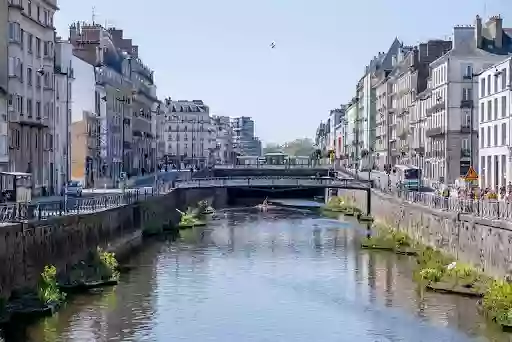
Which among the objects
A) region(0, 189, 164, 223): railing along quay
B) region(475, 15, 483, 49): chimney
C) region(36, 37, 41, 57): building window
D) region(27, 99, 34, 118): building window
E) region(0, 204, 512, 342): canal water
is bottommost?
region(0, 204, 512, 342): canal water

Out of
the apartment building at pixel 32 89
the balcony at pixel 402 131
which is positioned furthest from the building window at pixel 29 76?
the balcony at pixel 402 131

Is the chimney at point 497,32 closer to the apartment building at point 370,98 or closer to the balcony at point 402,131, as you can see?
the balcony at point 402,131

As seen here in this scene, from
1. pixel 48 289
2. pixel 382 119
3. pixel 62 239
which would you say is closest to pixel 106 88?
pixel 382 119

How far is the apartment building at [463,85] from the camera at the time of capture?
95.8m

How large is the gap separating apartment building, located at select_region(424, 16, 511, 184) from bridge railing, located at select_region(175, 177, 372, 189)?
8827mm

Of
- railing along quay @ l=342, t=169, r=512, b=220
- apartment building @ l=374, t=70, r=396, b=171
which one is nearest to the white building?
railing along quay @ l=342, t=169, r=512, b=220

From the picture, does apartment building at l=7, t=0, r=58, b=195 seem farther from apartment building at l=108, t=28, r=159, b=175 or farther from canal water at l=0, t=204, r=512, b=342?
apartment building at l=108, t=28, r=159, b=175

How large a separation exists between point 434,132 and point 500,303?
67.2m

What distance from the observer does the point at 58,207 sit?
50906mm

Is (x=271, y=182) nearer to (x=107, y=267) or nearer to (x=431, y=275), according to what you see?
(x=107, y=267)

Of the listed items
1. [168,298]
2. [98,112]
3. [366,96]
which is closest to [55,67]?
[98,112]

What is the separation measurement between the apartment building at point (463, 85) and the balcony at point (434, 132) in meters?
0.22

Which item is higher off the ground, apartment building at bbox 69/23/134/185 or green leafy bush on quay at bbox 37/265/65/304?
apartment building at bbox 69/23/134/185

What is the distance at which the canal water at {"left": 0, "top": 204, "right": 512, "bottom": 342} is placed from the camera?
37.1m
